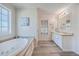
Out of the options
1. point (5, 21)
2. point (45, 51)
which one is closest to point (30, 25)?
point (5, 21)

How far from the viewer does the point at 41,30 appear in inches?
114

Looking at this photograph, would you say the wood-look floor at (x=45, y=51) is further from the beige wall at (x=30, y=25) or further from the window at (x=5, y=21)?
the window at (x=5, y=21)

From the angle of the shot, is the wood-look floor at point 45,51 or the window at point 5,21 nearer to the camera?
the window at point 5,21

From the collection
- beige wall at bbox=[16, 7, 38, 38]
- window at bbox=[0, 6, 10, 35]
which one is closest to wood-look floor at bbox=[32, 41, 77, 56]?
beige wall at bbox=[16, 7, 38, 38]

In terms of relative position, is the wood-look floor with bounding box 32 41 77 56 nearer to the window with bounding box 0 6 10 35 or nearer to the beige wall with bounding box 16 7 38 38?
the beige wall with bounding box 16 7 38 38

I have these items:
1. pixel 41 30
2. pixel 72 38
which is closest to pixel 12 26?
pixel 41 30

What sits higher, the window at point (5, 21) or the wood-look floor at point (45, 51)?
the window at point (5, 21)

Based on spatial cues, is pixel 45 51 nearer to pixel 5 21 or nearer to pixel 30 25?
pixel 30 25

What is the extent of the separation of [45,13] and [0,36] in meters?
1.13

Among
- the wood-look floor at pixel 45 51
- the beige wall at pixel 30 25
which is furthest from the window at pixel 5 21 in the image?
the wood-look floor at pixel 45 51

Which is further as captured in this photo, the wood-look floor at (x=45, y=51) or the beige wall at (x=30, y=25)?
the wood-look floor at (x=45, y=51)

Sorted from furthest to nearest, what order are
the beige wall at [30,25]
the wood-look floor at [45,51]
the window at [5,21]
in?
the wood-look floor at [45,51], the beige wall at [30,25], the window at [5,21]

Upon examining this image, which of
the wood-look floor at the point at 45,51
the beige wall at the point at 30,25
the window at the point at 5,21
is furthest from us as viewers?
the wood-look floor at the point at 45,51

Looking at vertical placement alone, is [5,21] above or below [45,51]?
above
